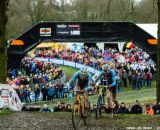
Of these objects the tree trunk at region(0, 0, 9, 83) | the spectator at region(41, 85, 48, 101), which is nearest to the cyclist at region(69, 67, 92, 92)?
the tree trunk at region(0, 0, 9, 83)

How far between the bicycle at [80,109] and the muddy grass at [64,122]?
0.90 ft

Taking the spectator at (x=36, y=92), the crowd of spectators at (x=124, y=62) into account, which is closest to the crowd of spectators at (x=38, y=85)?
the spectator at (x=36, y=92)

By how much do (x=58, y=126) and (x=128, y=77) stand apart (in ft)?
67.6

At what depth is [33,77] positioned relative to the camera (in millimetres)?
31844

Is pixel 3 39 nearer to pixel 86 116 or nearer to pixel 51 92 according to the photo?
pixel 86 116

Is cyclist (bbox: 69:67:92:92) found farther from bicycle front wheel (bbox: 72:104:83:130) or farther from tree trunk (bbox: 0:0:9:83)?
tree trunk (bbox: 0:0:9:83)

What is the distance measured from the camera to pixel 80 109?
1236 centimetres

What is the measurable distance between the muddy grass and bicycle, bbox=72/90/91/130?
0.90ft

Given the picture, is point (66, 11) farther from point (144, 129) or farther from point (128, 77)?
point (144, 129)

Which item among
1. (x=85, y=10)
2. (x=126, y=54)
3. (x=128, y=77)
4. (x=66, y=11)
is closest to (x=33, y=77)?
(x=128, y=77)

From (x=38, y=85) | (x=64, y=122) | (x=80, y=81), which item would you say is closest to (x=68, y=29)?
(x=38, y=85)

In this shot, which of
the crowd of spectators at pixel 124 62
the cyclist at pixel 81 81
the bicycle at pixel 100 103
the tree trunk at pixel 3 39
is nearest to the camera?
the cyclist at pixel 81 81

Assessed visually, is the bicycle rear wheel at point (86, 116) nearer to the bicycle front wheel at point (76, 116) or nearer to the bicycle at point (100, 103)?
the bicycle front wheel at point (76, 116)

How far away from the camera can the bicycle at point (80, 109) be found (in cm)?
1227
